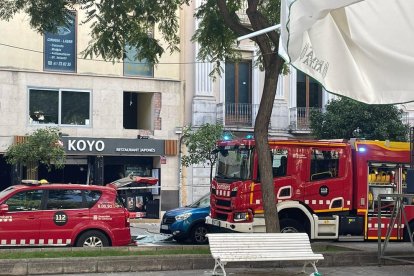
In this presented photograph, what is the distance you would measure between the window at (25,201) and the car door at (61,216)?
20 cm

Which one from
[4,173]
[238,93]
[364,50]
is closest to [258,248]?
[364,50]

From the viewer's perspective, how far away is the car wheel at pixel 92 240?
13.1 m

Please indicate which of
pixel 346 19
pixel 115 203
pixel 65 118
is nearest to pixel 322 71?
pixel 346 19

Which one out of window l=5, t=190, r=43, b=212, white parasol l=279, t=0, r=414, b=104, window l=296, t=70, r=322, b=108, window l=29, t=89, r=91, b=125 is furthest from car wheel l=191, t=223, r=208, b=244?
window l=296, t=70, r=322, b=108

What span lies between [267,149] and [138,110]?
16.8 meters

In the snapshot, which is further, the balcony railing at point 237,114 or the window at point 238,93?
the window at point 238,93

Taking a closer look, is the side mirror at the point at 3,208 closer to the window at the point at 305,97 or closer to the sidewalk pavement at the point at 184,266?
the sidewalk pavement at the point at 184,266

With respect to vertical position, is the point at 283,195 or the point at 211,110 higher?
the point at 211,110

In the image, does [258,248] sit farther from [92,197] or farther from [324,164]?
[324,164]

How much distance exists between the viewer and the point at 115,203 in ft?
44.8

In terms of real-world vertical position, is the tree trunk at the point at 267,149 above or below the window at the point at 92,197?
above

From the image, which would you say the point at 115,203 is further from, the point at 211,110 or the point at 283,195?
the point at 211,110

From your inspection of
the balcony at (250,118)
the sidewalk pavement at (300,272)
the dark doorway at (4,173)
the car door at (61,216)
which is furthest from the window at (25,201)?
the balcony at (250,118)

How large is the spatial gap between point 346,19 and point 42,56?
20351mm
